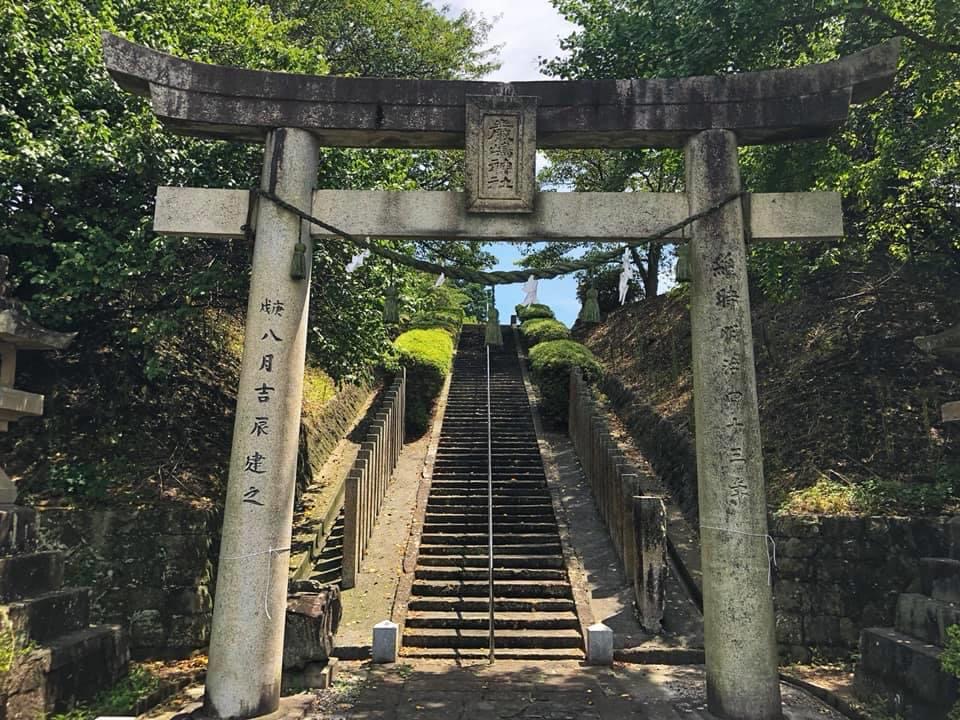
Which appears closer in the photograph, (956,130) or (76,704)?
(76,704)

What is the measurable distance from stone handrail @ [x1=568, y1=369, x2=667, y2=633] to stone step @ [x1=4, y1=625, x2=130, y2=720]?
569 centimetres

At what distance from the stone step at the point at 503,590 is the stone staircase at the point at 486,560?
0.01m

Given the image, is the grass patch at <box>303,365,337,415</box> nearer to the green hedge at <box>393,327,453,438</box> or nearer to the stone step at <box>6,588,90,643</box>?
the green hedge at <box>393,327,453,438</box>

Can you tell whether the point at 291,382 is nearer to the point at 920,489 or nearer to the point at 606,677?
the point at 606,677

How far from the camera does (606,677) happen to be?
6.26 meters

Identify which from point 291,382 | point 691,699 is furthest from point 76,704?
point 691,699

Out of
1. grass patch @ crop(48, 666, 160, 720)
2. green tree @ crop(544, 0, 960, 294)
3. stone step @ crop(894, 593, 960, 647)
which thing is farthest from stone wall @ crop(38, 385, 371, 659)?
green tree @ crop(544, 0, 960, 294)

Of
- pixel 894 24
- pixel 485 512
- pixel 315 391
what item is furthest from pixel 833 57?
pixel 315 391

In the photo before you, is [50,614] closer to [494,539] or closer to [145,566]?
[145,566]

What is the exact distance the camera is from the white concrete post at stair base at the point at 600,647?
21.8 ft

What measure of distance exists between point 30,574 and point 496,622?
16.0 feet

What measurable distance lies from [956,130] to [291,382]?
8.97 metres

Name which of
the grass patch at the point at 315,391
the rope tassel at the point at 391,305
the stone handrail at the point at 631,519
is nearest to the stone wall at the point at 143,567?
the rope tassel at the point at 391,305

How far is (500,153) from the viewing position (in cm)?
560
